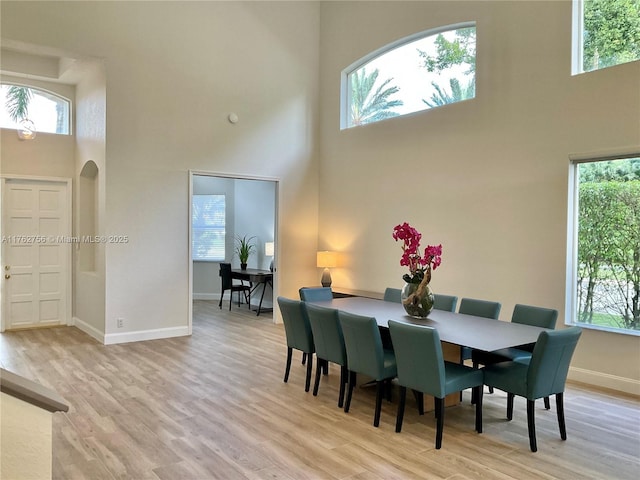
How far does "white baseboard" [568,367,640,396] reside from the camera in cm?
436

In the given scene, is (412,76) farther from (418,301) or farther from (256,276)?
(256,276)

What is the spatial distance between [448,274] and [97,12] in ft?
18.1

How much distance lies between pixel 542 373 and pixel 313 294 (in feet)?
8.70

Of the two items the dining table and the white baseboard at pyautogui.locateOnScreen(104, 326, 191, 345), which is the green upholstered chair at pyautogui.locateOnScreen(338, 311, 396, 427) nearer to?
the dining table

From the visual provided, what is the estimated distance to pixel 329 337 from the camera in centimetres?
400

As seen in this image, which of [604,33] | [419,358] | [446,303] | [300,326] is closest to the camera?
[419,358]

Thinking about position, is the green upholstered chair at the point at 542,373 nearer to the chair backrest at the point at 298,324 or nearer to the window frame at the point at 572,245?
the chair backrest at the point at 298,324

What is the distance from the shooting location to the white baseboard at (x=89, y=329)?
6.31 metres

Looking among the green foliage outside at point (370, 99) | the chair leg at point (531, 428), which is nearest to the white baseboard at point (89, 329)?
the green foliage outside at point (370, 99)

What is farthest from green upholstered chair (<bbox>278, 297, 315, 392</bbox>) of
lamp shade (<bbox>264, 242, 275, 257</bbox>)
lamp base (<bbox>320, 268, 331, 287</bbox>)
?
lamp shade (<bbox>264, 242, 275, 257</bbox>)

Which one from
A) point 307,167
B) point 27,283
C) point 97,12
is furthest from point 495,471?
point 27,283

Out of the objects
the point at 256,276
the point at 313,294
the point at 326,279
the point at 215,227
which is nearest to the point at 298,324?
the point at 313,294

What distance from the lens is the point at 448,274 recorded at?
5969 millimetres

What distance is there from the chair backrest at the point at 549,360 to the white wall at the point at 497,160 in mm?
1697
